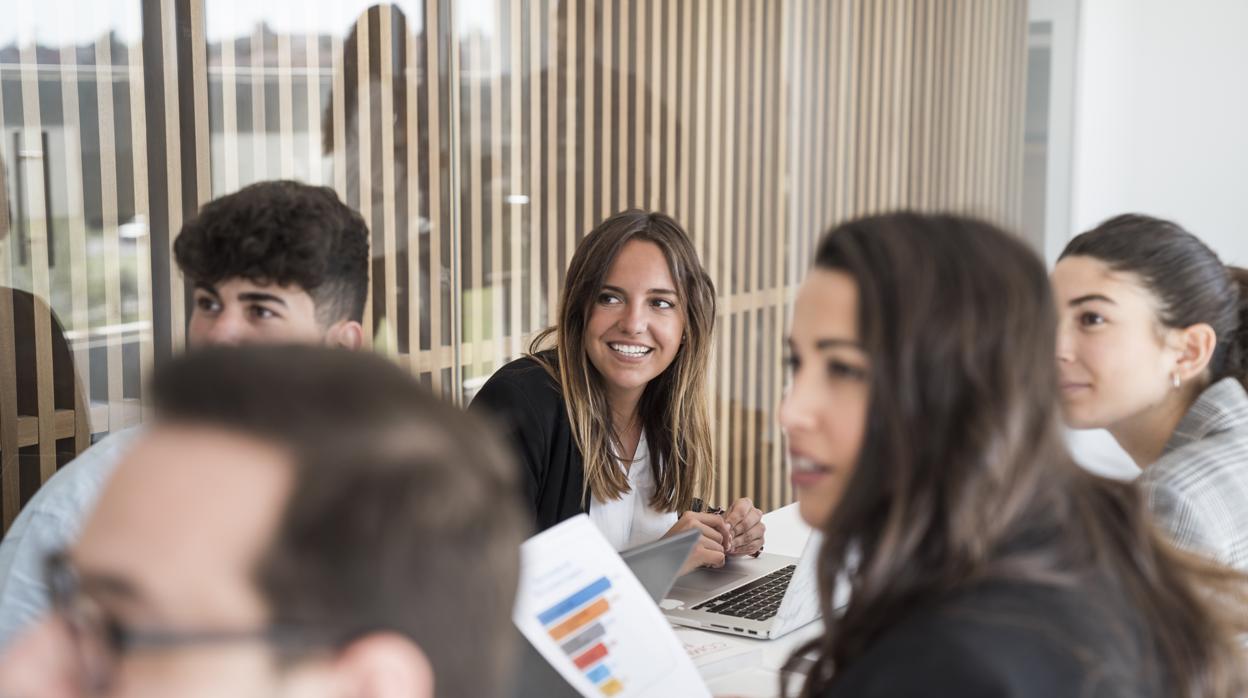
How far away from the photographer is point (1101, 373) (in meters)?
2.33

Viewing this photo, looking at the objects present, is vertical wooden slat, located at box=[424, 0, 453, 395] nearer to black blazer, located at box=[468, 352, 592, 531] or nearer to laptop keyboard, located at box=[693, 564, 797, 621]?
black blazer, located at box=[468, 352, 592, 531]

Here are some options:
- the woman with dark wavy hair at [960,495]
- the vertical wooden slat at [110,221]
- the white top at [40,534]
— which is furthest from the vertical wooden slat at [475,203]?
the woman with dark wavy hair at [960,495]

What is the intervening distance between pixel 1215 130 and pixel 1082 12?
2.93 feet

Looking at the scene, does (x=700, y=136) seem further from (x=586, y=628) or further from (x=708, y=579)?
(x=586, y=628)

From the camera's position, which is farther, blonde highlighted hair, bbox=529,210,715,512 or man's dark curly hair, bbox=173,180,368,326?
blonde highlighted hair, bbox=529,210,715,512

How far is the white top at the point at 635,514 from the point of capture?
283cm

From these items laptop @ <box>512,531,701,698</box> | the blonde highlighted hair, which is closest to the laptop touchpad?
the blonde highlighted hair

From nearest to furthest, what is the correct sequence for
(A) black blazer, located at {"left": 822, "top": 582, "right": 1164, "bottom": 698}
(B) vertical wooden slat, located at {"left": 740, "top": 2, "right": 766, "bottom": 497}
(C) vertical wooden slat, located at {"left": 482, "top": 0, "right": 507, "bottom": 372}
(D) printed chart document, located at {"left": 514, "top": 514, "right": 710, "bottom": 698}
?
(A) black blazer, located at {"left": 822, "top": 582, "right": 1164, "bottom": 698}, (D) printed chart document, located at {"left": 514, "top": 514, "right": 710, "bottom": 698}, (C) vertical wooden slat, located at {"left": 482, "top": 0, "right": 507, "bottom": 372}, (B) vertical wooden slat, located at {"left": 740, "top": 2, "right": 766, "bottom": 497}

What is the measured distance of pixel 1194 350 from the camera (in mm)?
2328

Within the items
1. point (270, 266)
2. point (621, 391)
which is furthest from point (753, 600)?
point (270, 266)

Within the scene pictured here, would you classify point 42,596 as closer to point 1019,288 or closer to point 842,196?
point 1019,288

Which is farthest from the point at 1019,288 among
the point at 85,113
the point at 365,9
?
the point at 365,9

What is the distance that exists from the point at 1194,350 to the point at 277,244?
1.66 metres

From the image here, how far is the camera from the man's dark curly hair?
6.44 ft
